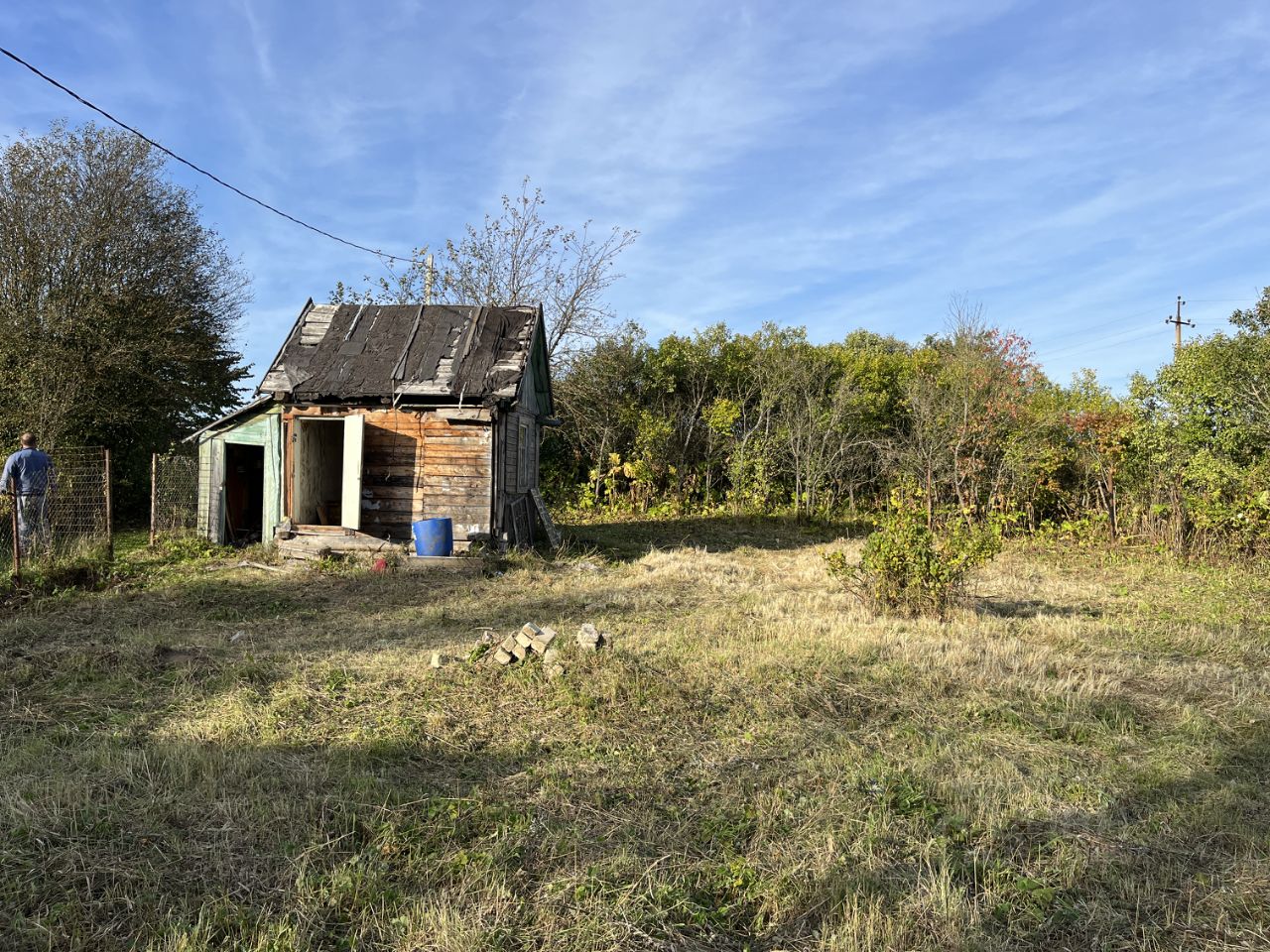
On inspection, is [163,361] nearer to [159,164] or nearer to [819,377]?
[159,164]

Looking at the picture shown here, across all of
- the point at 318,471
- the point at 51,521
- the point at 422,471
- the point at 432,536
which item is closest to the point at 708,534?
the point at 422,471

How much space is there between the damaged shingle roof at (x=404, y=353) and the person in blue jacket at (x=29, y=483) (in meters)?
3.05

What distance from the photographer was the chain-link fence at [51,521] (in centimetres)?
970

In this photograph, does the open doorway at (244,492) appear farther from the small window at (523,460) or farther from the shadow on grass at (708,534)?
the shadow on grass at (708,534)

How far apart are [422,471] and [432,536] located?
1.45 m

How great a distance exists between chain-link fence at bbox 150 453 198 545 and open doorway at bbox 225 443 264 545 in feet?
2.09

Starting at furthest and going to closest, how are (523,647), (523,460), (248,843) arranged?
1. (523,460)
2. (523,647)
3. (248,843)

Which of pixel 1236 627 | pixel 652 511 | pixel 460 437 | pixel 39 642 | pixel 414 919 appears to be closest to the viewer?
pixel 414 919

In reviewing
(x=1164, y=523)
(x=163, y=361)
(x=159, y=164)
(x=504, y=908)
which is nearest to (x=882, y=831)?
(x=504, y=908)

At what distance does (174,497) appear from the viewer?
1434cm

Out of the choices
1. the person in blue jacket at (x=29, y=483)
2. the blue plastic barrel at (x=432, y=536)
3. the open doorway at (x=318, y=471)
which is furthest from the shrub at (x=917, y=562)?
the person in blue jacket at (x=29, y=483)

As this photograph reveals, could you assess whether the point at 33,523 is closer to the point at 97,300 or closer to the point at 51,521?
the point at 51,521

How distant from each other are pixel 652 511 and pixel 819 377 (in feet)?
18.0

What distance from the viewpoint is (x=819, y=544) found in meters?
16.2
